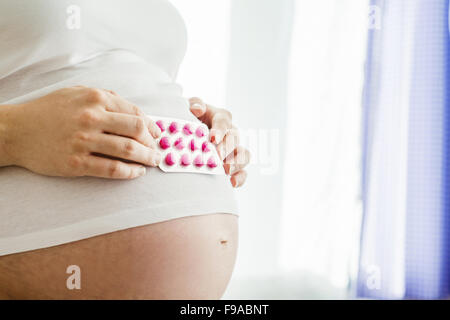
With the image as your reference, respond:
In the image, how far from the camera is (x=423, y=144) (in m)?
1.72

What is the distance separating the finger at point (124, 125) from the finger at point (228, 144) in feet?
0.68

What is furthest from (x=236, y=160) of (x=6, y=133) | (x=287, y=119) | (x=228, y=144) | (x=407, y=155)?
(x=287, y=119)

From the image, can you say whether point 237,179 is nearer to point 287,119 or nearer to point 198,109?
point 198,109

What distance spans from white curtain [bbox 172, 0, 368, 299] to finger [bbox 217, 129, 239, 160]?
1.15 metres

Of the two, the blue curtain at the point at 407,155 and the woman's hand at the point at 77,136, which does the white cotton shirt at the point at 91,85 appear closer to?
the woman's hand at the point at 77,136

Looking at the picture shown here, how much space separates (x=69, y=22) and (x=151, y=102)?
19 centimetres

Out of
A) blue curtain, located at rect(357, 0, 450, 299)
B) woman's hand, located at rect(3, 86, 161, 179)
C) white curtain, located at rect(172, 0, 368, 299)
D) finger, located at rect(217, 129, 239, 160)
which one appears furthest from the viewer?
white curtain, located at rect(172, 0, 368, 299)

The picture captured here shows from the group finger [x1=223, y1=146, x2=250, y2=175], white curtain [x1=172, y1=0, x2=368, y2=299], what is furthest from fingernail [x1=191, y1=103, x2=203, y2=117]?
white curtain [x1=172, y1=0, x2=368, y2=299]

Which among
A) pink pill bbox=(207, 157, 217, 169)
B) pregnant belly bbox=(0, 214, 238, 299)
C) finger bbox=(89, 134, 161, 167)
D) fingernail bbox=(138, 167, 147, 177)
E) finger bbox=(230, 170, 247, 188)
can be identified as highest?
finger bbox=(89, 134, 161, 167)

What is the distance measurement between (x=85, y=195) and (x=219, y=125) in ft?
1.05

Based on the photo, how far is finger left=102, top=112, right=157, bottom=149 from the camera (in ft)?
1.83

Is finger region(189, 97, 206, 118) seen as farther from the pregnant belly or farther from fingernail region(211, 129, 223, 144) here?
the pregnant belly
